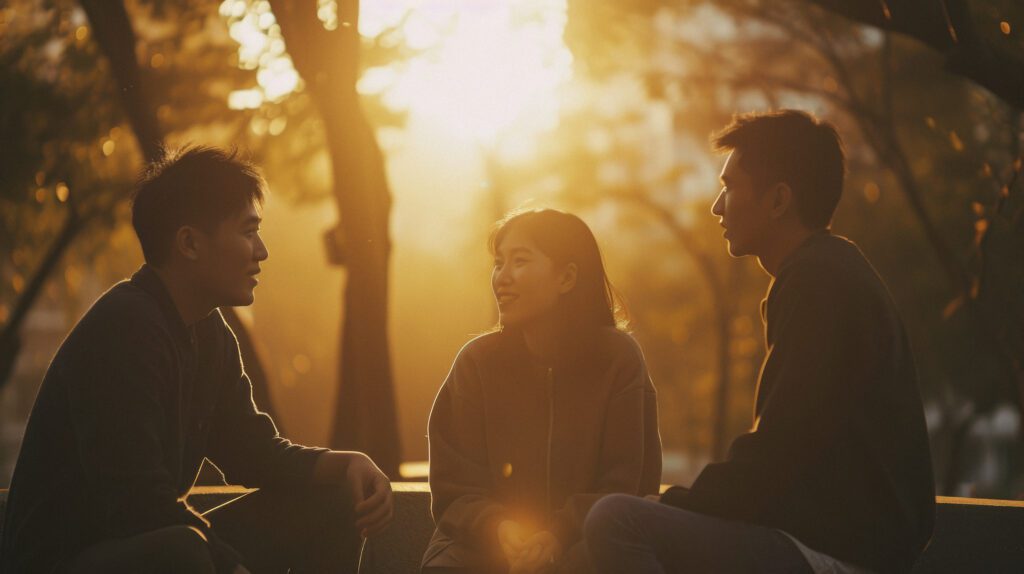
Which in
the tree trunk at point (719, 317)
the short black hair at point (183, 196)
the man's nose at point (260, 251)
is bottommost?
the tree trunk at point (719, 317)

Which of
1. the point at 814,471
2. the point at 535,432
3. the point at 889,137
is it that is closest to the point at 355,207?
the point at 535,432

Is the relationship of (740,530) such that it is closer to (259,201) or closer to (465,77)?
(259,201)

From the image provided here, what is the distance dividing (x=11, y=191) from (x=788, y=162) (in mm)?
11385

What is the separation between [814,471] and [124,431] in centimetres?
215

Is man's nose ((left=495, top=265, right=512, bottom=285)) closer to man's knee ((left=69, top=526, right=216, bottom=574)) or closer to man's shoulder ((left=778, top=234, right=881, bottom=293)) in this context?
man's shoulder ((left=778, top=234, right=881, bottom=293))

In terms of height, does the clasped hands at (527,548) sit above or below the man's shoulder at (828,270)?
below

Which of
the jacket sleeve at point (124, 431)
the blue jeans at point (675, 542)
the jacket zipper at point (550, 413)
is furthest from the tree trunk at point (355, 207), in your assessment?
the blue jeans at point (675, 542)

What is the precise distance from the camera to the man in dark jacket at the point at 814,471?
3.77m

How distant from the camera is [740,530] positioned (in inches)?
151

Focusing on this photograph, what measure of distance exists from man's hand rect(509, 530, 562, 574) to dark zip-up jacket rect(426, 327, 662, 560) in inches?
7.3

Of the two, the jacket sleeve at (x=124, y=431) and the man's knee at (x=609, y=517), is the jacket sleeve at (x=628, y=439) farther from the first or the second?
the jacket sleeve at (x=124, y=431)

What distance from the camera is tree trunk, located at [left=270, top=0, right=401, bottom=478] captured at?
27.3ft

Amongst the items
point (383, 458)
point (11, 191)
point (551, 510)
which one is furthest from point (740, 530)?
point (11, 191)

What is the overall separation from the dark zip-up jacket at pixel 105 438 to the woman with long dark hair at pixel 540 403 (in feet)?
3.99
